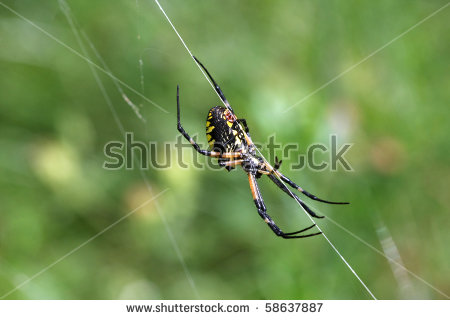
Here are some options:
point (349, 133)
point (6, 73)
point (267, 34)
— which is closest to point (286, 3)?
point (267, 34)

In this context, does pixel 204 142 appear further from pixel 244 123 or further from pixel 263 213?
pixel 263 213

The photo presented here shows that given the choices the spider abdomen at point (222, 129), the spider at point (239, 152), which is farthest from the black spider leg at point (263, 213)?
the spider abdomen at point (222, 129)

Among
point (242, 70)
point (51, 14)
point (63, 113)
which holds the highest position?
point (51, 14)

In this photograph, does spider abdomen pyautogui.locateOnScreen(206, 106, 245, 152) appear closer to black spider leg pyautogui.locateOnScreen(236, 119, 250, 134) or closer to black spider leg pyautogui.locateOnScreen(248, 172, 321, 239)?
black spider leg pyautogui.locateOnScreen(236, 119, 250, 134)

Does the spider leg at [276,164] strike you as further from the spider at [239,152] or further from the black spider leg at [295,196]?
the black spider leg at [295,196]

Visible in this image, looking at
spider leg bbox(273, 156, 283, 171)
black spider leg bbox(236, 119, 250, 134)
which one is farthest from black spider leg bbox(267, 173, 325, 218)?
black spider leg bbox(236, 119, 250, 134)

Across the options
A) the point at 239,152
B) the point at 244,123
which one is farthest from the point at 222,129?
the point at 239,152

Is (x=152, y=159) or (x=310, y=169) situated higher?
(x=152, y=159)

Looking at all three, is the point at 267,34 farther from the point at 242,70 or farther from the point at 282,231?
the point at 282,231
